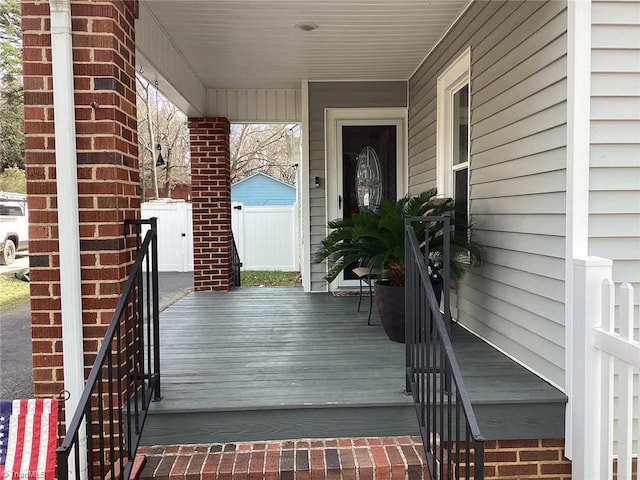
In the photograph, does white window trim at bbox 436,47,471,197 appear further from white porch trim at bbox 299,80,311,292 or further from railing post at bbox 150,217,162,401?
railing post at bbox 150,217,162,401

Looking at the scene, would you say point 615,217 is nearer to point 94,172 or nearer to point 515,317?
point 515,317

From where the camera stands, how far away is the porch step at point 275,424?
2.25 meters

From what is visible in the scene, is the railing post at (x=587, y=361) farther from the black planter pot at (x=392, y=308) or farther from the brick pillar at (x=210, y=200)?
the brick pillar at (x=210, y=200)

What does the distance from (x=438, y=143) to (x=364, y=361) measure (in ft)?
7.48

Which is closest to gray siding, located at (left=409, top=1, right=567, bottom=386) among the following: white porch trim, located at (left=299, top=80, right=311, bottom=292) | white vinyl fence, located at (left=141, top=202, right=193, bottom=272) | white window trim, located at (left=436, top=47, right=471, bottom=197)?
white window trim, located at (left=436, top=47, right=471, bottom=197)

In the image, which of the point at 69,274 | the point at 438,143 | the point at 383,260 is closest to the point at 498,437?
the point at 383,260

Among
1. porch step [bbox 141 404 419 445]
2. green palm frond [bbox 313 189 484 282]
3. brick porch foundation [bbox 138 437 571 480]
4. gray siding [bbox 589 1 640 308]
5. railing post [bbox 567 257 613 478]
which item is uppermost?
gray siding [bbox 589 1 640 308]

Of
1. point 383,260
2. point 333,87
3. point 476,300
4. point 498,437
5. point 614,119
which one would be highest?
point 333,87

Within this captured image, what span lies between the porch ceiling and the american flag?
2.66m

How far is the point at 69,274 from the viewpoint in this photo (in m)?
2.11

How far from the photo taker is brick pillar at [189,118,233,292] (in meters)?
5.80

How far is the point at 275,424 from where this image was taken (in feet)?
7.47

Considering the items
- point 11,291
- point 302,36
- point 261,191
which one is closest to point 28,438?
point 302,36

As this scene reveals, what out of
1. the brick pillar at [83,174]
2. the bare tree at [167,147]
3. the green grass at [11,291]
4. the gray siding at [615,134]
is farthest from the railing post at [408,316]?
the bare tree at [167,147]
